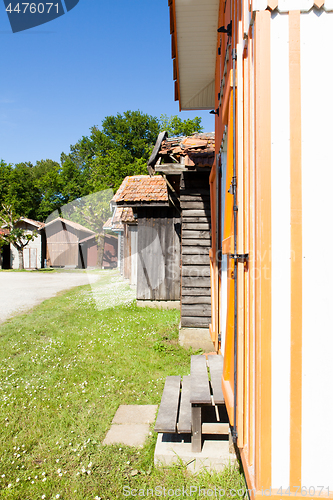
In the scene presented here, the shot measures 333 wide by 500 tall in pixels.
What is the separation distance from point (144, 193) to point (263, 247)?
8298mm

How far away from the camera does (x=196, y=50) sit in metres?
4.48

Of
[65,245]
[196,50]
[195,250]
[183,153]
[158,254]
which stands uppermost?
[196,50]

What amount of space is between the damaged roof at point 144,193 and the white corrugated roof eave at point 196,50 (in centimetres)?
364

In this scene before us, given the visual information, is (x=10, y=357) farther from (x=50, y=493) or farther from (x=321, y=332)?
(x=321, y=332)

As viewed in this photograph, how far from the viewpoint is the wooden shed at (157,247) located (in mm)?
9664

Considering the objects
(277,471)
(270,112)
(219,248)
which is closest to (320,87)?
(270,112)

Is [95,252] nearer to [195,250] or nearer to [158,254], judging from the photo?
[158,254]

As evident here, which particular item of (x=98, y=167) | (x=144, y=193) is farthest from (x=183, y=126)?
(x=144, y=193)

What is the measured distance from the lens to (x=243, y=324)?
2039mm

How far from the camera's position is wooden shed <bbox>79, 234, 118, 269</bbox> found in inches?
1326

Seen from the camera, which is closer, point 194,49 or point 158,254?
point 194,49

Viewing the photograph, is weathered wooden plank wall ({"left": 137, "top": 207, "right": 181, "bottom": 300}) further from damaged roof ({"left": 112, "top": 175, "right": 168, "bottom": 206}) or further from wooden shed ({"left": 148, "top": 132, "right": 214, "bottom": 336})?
wooden shed ({"left": 148, "top": 132, "right": 214, "bottom": 336})

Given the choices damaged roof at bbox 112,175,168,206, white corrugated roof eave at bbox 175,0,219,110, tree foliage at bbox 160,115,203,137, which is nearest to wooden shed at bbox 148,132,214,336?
white corrugated roof eave at bbox 175,0,219,110

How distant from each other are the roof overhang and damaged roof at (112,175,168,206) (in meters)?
3.68
